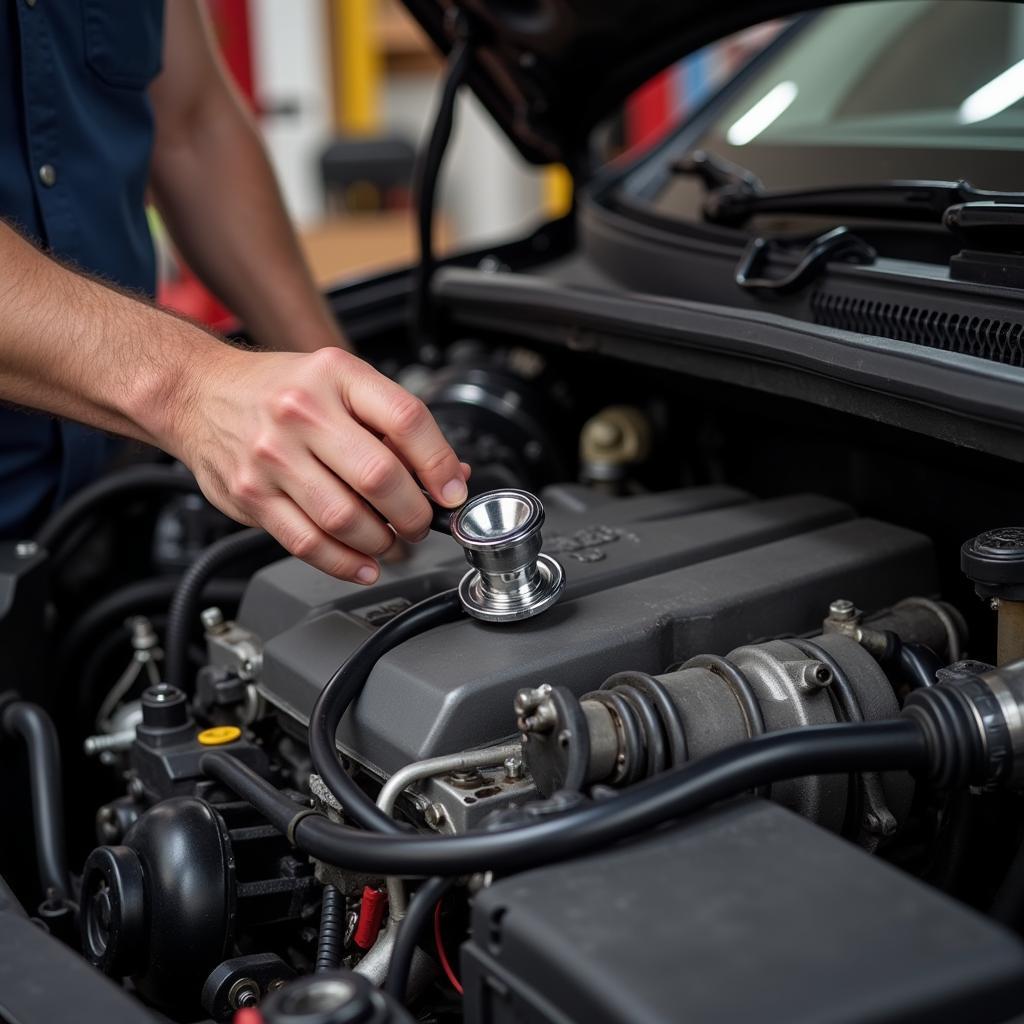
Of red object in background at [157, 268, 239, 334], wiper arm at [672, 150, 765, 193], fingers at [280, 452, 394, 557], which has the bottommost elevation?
red object in background at [157, 268, 239, 334]

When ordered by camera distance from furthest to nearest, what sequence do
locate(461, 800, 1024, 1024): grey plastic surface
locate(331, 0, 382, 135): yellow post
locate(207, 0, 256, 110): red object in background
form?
locate(331, 0, 382, 135): yellow post
locate(207, 0, 256, 110): red object in background
locate(461, 800, 1024, 1024): grey plastic surface

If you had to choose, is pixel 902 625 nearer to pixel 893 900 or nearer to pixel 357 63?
pixel 893 900

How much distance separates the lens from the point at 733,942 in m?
0.58

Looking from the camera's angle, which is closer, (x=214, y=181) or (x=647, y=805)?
(x=647, y=805)

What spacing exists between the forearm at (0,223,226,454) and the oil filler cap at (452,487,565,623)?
212 mm

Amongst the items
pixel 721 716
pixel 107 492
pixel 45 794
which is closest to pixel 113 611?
pixel 107 492

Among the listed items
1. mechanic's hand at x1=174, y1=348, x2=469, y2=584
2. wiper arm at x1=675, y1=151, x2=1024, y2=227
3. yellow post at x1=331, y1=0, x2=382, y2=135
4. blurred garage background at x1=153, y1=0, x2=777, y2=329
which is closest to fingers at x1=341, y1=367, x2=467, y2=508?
mechanic's hand at x1=174, y1=348, x2=469, y2=584

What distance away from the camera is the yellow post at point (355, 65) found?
5.47 meters

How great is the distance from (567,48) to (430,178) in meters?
0.22

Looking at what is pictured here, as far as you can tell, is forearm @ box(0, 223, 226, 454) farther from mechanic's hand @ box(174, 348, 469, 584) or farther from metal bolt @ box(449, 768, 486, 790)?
metal bolt @ box(449, 768, 486, 790)

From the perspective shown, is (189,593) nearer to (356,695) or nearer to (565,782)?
(356,695)

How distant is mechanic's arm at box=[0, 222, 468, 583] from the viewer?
82 cm

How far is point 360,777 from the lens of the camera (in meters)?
0.89

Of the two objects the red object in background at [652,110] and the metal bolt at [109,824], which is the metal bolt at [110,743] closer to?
the metal bolt at [109,824]
